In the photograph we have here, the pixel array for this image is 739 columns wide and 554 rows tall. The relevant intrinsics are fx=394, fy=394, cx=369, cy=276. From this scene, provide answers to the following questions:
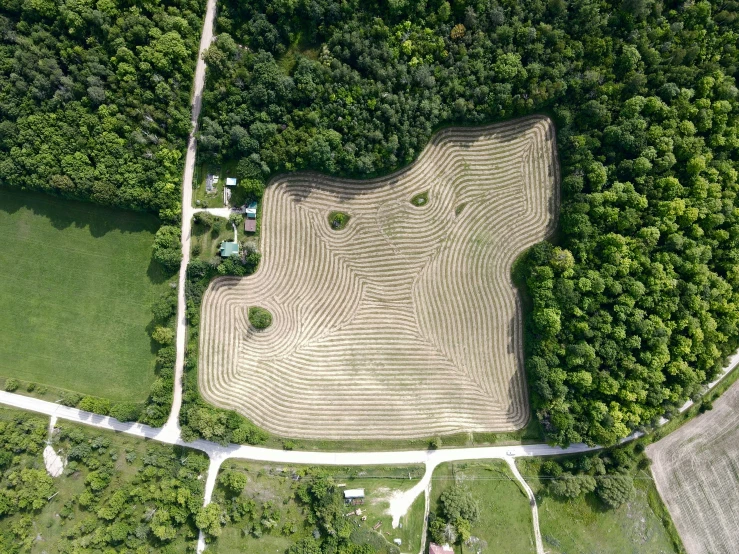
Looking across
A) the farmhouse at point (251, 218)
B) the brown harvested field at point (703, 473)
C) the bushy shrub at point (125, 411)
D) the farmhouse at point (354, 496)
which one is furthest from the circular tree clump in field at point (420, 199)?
the bushy shrub at point (125, 411)

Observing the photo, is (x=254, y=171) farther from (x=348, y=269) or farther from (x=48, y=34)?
(x=48, y=34)

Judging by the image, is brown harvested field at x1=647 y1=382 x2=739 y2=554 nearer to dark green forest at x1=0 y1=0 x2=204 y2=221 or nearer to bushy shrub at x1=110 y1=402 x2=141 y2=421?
bushy shrub at x1=110 y1=402 x2=141 y2=421

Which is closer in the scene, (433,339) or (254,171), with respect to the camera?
(254,171)

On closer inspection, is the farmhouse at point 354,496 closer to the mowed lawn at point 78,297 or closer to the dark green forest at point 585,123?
the dark green forest at point 585,123

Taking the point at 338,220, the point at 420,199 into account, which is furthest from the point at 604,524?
the point at 338,220

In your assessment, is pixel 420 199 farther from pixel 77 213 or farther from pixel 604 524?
pixel 604 524

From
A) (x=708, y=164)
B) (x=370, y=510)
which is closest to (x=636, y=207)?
(x=708, y=164)
